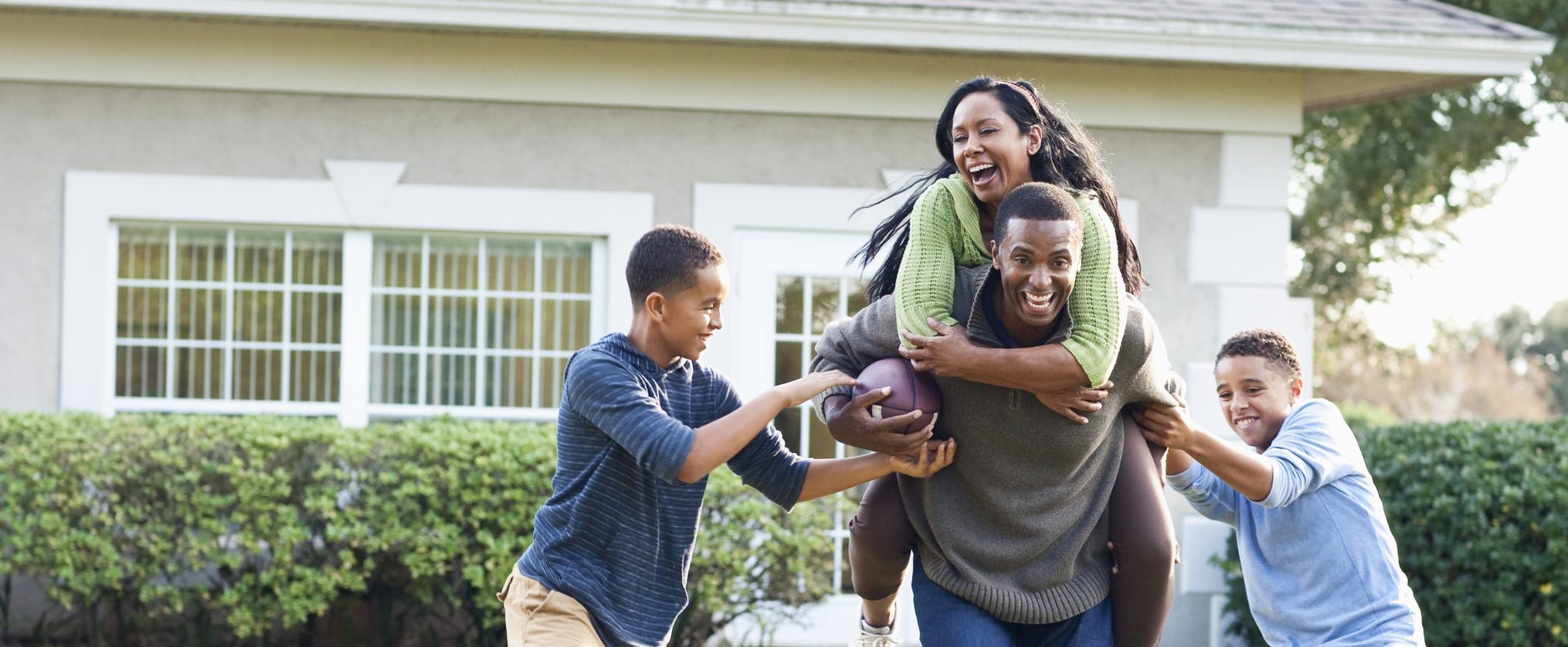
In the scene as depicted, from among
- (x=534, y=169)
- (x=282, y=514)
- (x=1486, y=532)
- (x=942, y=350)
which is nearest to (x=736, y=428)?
(x=942, y=350)

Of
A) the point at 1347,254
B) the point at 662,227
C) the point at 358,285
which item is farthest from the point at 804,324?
the point at 1347,254

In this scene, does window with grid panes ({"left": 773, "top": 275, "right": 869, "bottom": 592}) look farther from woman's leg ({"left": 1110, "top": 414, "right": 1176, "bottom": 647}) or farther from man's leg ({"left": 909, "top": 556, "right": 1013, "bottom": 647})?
woman's leg ({"left": 1110, "top": 414, "right": 1176, "bottom": 647})

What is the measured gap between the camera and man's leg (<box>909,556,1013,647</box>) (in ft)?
10.1

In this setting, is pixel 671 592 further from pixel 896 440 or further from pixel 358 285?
pixel 358 285

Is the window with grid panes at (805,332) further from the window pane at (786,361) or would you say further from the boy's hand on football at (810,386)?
the boy's hand on football at (810,386)

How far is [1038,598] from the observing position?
308 centimetres

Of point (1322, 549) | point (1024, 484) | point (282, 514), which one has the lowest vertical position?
point (282, 514)

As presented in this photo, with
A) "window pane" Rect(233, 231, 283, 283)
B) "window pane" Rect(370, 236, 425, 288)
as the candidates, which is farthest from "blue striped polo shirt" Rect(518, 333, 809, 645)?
"window pane" Rect(233, 231, 283, 283)

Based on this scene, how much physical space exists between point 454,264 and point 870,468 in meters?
4.46

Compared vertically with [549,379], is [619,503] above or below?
below

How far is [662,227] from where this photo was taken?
11.5 ft

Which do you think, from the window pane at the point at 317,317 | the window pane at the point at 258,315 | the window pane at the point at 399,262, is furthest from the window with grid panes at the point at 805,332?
the window pane at the point at 258,315

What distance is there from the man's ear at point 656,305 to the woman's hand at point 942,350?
2.19ft

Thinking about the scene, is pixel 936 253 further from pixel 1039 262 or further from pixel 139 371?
pixel 139 371
